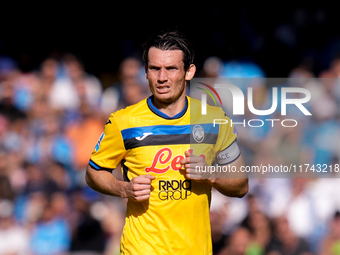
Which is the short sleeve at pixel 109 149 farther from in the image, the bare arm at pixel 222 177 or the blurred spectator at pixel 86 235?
the blurred spectator at pixel 86 235

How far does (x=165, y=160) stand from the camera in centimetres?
314

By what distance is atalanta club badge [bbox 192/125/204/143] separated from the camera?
10.5 ft

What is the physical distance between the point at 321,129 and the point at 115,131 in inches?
154

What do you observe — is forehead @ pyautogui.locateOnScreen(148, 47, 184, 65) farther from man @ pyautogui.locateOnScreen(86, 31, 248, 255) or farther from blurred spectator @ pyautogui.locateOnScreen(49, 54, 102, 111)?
blurred spectator @ pyautogui.locateOnScreen(49, 54, 102, 111)

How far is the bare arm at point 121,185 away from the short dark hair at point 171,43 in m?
0.85

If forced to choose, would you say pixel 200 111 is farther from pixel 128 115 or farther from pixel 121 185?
pixel 121 185

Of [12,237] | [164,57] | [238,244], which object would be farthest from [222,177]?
[12,237]

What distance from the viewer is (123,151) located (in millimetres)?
3219

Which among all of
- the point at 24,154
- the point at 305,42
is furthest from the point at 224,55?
the point at 24,154

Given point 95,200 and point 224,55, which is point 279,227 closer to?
point 95,200

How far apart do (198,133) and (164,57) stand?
0.58 metres

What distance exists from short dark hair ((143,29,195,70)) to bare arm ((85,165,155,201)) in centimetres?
85

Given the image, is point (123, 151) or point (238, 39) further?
point (238, 39)

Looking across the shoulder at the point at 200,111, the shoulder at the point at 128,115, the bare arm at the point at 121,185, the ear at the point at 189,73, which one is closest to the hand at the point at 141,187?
the bare arm at the point at 121,185
